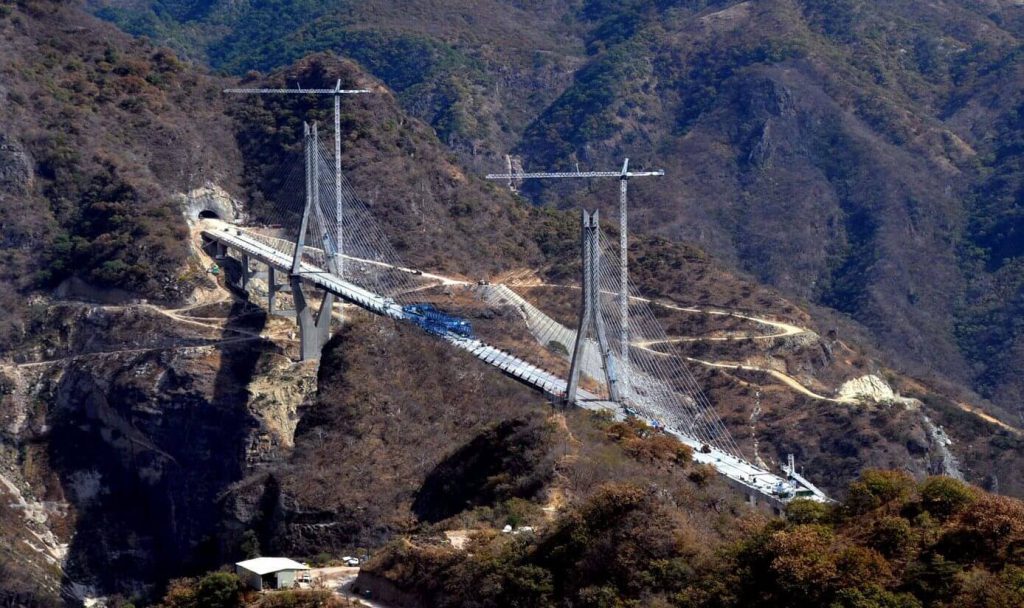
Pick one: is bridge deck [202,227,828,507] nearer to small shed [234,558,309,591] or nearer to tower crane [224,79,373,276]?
tower crane [224,79,373,276]

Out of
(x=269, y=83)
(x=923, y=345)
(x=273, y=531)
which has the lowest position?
(x=923, y=345)

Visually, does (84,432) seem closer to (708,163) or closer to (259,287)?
(259,287)

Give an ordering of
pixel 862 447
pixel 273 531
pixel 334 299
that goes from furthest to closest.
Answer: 1. pixel 334 299
2. pixel 862 447
3. pixel 273 531

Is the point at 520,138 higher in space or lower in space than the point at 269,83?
lower

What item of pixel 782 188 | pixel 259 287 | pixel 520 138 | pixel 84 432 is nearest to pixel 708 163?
pixel 782 188

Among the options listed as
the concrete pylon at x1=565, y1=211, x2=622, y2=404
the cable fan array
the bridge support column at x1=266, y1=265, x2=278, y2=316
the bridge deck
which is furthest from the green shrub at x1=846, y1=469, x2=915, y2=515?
the bridge support column at x1=266, y1=265, x2=278, y2=316

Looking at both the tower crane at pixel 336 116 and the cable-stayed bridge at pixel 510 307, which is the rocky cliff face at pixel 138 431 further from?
the tower crane at pixel 336 116

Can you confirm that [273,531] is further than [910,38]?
No

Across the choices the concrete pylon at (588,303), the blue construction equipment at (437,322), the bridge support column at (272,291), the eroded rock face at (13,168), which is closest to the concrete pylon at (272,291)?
the bridge support column at (272,291)
